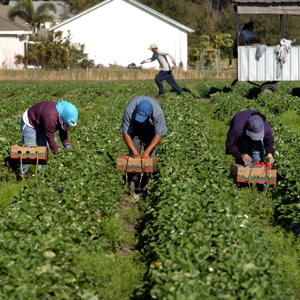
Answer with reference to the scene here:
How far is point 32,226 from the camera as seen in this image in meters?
4.15

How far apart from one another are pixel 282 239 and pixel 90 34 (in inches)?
1395

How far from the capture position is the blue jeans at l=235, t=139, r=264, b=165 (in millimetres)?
6523

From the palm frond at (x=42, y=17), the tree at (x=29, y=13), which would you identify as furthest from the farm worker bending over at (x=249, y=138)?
the palm frond at (x=42, y=17)

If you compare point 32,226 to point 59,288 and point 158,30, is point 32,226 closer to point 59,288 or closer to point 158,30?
point 59,288

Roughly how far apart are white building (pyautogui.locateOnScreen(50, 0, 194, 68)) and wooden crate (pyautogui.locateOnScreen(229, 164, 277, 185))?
32.8 meters

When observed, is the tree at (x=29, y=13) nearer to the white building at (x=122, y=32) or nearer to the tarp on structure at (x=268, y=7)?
the white building at (x=122, y=32)

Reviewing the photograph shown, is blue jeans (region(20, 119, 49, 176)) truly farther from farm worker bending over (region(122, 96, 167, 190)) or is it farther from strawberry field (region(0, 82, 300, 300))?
farm worker bending over (region(122, 96, 167, 190))

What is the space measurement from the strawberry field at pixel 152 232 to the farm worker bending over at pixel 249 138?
1.22 feet

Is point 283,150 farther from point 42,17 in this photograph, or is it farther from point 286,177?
point 42,17

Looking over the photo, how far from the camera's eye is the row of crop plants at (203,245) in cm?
322

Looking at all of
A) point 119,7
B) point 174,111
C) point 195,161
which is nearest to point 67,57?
point 119,7

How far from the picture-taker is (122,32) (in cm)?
3778

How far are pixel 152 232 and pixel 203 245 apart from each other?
2.74ft

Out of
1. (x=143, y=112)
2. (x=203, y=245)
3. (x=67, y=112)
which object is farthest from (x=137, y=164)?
(x=203, y=245)
